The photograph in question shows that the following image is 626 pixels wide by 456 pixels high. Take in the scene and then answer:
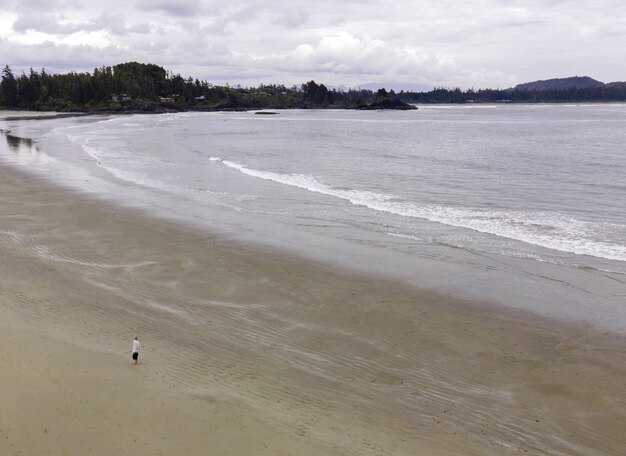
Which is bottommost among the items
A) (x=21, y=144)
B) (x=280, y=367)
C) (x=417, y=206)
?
(x=280, y=367)

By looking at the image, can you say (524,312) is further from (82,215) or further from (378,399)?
(82,215)

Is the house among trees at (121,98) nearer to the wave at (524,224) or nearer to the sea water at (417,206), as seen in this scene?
the sea water at (417,206)

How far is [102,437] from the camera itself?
854 cm

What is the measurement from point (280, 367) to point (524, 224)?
15949mm

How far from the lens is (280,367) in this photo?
1110cm

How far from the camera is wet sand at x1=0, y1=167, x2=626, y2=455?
28.9ft

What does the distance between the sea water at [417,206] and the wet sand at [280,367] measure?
2.29m

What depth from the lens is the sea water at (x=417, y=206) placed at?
1695cm

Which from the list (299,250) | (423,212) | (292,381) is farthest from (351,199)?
(292,381)

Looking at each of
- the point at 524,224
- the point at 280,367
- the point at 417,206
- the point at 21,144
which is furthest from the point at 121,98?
the point at 280,367

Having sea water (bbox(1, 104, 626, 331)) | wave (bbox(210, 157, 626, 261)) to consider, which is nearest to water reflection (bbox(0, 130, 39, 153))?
sea water (bbox(1, 104, 626, 331))

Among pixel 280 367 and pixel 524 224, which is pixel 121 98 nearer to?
pixel 524 224

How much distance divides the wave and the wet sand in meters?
7.38

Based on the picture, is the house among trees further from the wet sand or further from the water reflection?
the wet sand
